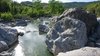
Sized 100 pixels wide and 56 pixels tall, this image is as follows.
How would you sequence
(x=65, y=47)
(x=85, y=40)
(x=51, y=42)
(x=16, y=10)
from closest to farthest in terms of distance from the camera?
(x=65, y=47), (x=85, y=40), (x=51, y=42), (x=16, y=10)

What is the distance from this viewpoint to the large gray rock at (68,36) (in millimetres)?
27031

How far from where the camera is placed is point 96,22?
35312 millimetres

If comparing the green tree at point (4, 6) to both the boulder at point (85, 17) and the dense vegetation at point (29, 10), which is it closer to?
the dense vegetation at point (29, 10)

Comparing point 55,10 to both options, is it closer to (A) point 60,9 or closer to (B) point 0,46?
(A) point 60,9

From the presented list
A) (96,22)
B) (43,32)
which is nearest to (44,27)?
(43,32)

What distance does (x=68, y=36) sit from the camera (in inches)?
1102

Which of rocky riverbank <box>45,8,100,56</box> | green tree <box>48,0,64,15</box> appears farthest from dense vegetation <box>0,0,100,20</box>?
rocky riverbank <box>45,8,100,56</box>

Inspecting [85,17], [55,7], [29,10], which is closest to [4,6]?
[29,10]

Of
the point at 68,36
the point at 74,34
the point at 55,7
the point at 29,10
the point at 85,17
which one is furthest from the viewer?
the point at 29,10

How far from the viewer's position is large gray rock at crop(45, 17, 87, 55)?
27031 mm

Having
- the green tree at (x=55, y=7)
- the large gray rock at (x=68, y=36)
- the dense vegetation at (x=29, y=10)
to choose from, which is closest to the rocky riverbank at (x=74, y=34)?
the large gray rock at (x=68, y=36)

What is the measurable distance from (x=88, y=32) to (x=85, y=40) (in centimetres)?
470

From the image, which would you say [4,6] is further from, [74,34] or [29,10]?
[74,34]

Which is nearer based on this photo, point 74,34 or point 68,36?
point 74,34
